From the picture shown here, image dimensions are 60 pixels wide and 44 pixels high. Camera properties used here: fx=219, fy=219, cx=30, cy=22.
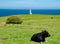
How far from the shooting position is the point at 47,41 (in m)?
20.5

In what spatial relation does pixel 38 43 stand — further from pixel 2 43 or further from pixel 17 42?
pixel 2 43

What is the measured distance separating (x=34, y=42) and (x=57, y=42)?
213 cm

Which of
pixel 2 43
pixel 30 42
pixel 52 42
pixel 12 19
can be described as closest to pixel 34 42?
pixel 30 42

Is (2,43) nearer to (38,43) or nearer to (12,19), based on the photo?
(38,43)

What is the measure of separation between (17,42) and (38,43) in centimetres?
192

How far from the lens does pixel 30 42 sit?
19891mm

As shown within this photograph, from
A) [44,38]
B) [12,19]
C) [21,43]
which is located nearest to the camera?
[21,43]

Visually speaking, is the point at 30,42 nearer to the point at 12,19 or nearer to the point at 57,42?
the point at 57,42

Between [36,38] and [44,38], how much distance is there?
36.0 inches

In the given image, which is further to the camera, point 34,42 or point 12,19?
point 12,19

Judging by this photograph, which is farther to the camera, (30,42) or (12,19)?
(12,19)

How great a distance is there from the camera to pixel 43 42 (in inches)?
787

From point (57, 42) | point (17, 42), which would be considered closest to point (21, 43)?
point (17, 42)

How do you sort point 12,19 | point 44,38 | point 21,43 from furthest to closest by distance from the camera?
point 12,19
point 44,38
point 21,43
